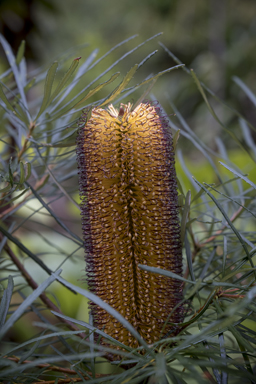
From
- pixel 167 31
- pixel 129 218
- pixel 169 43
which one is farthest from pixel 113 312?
pixel 169 43

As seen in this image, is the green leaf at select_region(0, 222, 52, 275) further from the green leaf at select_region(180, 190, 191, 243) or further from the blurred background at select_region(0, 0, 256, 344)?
the blurred background at select_region(0, 0, 256, 344)

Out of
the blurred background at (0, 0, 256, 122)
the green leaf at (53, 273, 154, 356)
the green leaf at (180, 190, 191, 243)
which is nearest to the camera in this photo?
the green leaf at (53, 273, 154, 356)

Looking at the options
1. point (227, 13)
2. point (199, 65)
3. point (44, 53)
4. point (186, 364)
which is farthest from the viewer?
point (227, 13)

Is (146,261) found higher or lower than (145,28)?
lower

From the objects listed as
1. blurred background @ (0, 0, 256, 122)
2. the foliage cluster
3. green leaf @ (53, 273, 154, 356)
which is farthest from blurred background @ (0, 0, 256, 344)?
green leaf @ (53, 273, 154, 356)

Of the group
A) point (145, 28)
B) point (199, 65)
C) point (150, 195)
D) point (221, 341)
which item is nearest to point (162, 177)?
point (150, 195)

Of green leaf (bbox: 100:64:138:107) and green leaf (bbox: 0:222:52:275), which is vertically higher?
green leaf (bbox: 100:64:138:107)

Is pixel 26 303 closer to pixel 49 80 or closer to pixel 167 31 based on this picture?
pixel 49 80

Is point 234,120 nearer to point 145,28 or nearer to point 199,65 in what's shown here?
point 199,65
